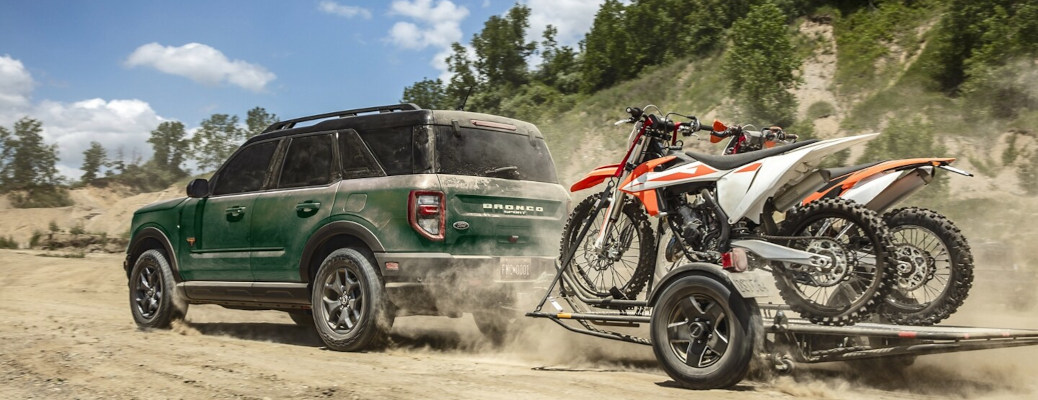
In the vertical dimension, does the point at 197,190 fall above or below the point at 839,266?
above

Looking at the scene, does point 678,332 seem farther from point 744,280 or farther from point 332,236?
point 332,236

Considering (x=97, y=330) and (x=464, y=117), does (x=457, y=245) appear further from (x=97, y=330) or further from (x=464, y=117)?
(x=97, y=330)

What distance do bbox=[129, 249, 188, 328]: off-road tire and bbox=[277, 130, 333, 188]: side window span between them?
1.91 metres

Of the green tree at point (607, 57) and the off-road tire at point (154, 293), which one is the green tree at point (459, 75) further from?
the off-road tire at point (154, 293)

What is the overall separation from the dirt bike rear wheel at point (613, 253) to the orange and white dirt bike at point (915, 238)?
411mm

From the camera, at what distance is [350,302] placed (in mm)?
7402

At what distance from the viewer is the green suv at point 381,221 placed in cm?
710

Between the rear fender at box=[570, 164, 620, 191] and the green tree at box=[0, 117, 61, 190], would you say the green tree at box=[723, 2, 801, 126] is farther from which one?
the green tree at box=[0, 117, 61, 190]

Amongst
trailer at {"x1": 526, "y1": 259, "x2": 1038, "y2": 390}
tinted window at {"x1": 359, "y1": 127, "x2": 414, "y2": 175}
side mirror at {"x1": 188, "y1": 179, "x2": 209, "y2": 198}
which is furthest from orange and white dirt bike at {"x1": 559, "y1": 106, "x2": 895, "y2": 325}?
side mirror at {"x1": 188, "y1": 179, "x2": 209, "y2": 198}

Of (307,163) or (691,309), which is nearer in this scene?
(691,309)

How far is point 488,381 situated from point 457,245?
5.41ft

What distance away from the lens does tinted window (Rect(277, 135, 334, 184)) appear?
7.89 m

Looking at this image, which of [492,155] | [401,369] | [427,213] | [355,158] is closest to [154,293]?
[355,158]

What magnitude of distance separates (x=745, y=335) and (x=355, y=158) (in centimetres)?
394
